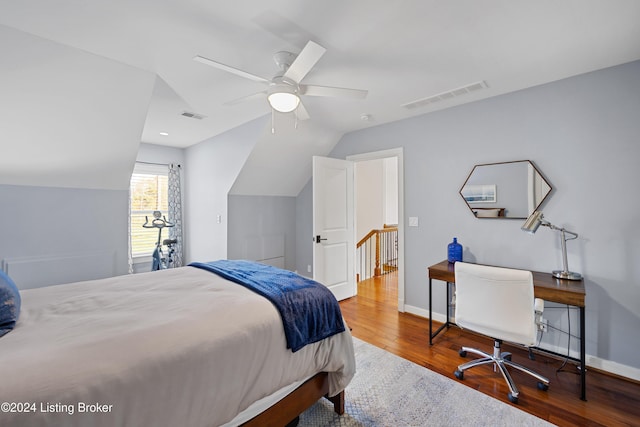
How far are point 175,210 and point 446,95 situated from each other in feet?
15.6

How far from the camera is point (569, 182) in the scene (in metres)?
2.49

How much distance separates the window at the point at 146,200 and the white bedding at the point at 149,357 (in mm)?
3314

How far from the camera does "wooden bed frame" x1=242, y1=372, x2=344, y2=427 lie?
1451 millimetres

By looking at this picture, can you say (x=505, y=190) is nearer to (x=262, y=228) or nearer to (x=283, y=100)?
(x=283, y=100)

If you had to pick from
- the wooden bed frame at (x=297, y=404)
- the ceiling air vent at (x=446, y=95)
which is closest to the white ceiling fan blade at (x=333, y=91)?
the ceiling air vent at (x=446, y=95)

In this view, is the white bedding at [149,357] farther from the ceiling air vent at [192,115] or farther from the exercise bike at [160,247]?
the exercise bike at [160,247]

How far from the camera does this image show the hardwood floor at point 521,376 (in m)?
1.87

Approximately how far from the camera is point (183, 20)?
67.3 inches

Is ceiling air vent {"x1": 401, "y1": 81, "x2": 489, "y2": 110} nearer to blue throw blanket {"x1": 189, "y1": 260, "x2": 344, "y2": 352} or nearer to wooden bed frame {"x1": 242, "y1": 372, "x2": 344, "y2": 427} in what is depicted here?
blue throw blanket {"x1": 189, "y1": 260, "x2": 344, "y2": 352}

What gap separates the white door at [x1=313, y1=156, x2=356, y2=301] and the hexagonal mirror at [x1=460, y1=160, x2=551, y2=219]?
159cm

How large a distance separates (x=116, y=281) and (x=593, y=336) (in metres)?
3.90

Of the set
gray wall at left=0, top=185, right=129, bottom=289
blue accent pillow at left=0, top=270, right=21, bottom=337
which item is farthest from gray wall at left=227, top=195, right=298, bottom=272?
blue accent pillow at left=0, top=270, right=21, bottom=337

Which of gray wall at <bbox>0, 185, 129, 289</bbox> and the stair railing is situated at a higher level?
gray wall at <bbox>0, 185, 129, 289</bbox>

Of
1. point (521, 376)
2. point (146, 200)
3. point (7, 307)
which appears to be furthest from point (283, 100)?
point (146, 200)
